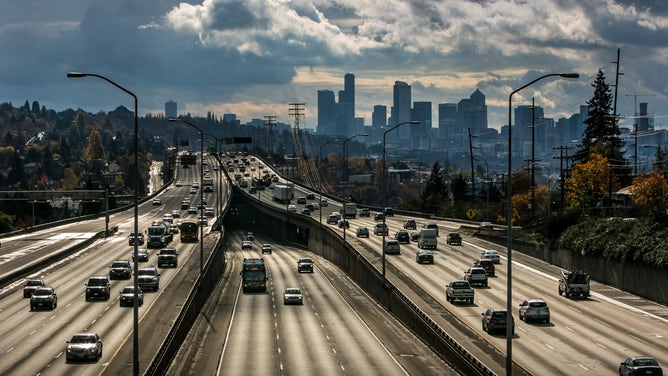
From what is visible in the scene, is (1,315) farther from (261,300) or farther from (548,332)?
(548,332)

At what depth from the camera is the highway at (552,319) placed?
47.4 m

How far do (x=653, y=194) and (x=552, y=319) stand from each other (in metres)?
27.3

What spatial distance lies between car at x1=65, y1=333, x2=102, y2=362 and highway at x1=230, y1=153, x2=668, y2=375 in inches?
643

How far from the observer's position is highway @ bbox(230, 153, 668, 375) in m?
47.4

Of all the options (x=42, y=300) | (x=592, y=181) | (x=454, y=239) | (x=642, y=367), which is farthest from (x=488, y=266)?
(x=592, y=181)

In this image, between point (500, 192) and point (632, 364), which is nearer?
point (632, 364)

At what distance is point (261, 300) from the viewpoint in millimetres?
77188

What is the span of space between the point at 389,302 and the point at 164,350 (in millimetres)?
25516

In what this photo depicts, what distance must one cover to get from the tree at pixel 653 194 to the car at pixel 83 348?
4488 cm

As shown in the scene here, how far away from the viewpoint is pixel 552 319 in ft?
200

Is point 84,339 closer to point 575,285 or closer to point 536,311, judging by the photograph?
point 536,311

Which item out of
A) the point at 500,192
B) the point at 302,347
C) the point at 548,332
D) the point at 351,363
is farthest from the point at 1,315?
the point at 500,192

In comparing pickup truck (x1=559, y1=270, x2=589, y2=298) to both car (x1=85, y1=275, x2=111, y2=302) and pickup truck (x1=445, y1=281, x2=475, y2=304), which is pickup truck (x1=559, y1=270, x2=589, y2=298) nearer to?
pickup truck (x1=445, y1=281, x2=475, y2=304)

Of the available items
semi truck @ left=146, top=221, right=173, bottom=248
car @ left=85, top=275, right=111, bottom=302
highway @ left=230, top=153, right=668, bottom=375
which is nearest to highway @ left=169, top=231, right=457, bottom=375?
highway @ left=230, top=153, right=668, bottom=375
